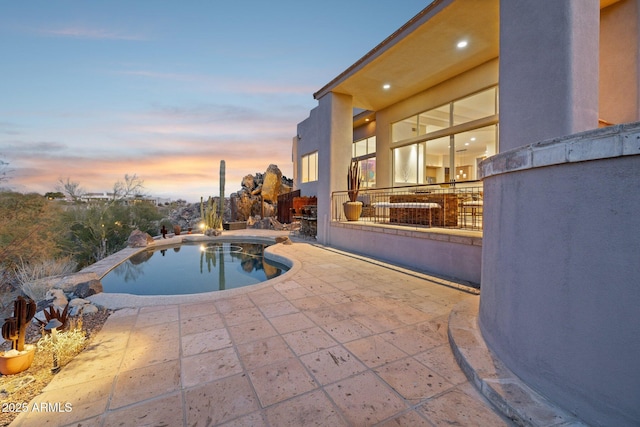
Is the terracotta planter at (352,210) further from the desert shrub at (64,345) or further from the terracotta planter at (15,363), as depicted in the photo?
the terracotta planter at (15,363)

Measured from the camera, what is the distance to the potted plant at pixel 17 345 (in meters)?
2.03

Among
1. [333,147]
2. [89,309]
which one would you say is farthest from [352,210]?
[89,309]

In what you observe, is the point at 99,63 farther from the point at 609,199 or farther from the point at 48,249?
the point at 609,199

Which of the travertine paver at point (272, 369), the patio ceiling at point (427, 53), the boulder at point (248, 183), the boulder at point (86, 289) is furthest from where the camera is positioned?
the boulder at point (248, 183)

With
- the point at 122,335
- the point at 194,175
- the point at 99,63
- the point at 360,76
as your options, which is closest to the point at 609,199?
the point at 122,335

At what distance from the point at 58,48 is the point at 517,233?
37.1ft

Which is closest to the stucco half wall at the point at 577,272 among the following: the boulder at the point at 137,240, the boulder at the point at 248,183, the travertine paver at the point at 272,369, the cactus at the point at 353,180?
the travertine paver at the point at 272,369

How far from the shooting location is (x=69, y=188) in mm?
9430

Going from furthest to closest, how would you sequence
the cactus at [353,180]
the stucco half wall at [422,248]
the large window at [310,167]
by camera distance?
the large window at [310,167] → the cactus at [353,180] → the stucco half wall at [422,248]

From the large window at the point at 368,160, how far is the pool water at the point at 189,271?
579cm

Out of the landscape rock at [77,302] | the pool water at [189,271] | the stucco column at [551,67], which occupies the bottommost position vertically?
the pool water at [189,271]

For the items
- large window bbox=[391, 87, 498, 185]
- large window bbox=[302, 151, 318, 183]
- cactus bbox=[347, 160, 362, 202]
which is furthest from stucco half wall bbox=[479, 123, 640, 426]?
large window bbox=[302, 151, 318, 183]

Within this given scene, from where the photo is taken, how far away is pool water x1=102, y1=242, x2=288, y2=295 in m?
5.29

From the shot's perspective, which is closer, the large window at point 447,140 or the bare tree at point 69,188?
the large window at point 447,140
